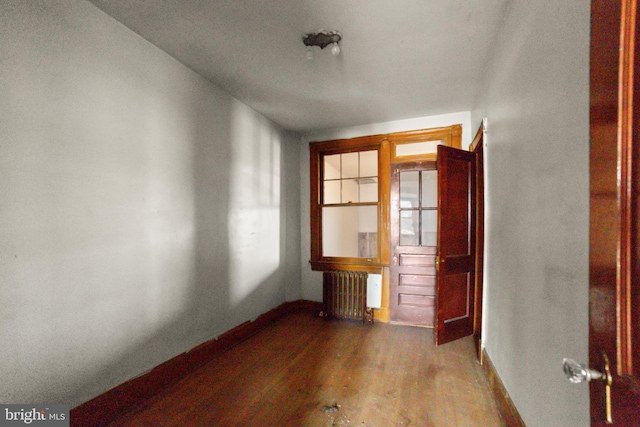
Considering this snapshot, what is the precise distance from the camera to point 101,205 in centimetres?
193

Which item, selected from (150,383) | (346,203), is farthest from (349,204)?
(150,383)

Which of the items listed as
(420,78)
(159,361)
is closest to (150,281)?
(159,361)

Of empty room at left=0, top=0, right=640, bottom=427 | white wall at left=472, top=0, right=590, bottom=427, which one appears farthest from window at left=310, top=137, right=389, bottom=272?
white wall at left=472, top=0, right=590, bottom=427

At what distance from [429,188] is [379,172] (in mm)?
737

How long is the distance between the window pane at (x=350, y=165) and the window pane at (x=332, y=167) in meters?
0.12

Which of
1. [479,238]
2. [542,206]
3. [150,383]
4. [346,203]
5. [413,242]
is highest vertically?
[346,203]

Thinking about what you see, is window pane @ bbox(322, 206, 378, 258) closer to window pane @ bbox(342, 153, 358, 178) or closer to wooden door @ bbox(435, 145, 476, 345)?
window pane @ bbox(342, 153, 358, 178)

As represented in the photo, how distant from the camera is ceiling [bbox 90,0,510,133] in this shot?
1913 millimetres

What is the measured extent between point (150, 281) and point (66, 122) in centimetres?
127

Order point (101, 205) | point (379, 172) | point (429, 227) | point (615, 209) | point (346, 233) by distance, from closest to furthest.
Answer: point (615, 209)
point (101, 205)
point (429, 227)
point (379, 172)
point (346, 233)

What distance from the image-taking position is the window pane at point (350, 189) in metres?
4.40

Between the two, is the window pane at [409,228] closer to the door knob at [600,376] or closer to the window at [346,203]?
the window at [346,203]

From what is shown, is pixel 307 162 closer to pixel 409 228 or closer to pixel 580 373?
pixel 409 228

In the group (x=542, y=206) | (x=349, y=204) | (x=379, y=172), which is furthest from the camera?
(x=349, y=204)
